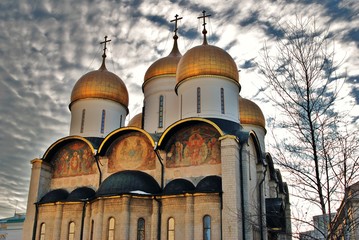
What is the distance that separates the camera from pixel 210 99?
52.0ft

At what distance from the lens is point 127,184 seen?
45.0 ft

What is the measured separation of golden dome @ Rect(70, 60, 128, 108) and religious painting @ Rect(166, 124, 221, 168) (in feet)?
16.7

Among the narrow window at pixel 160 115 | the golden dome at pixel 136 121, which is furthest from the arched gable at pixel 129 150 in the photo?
the golden dome at pixel 136 121

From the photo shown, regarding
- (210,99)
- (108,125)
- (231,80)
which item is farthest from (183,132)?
(108,125)

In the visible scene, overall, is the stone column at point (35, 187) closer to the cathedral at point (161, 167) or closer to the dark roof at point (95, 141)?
the cathedral at point (161, 167)

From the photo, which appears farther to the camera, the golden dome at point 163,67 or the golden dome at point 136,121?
the golden dome at point 136,121

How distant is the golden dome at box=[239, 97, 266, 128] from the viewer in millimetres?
20703

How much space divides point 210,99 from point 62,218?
293 inches

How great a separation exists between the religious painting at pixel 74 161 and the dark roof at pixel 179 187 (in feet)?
12.4

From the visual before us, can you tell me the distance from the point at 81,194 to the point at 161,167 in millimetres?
3395

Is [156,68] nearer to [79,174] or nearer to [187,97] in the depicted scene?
[187,97]

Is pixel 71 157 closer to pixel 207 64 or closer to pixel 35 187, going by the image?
pixel 35 187

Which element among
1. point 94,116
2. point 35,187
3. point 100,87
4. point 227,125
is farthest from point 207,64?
point 35,187

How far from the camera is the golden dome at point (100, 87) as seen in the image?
18297mm
